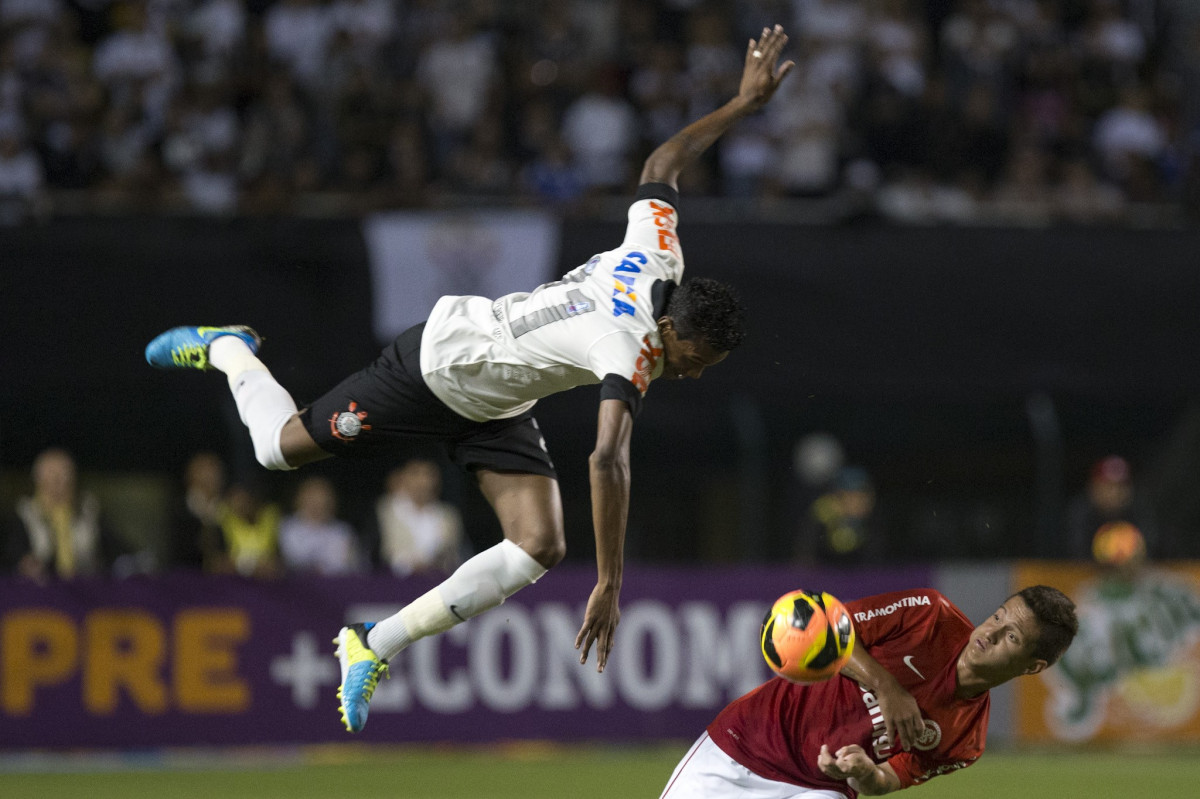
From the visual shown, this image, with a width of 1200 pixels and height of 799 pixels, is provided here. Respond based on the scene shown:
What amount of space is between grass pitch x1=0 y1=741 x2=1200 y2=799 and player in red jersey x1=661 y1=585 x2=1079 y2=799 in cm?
377

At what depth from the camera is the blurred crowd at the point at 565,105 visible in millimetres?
15312

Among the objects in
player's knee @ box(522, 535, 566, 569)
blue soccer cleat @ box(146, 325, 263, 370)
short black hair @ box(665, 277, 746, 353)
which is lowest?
player's knee @ box(522, 535, 566, 569)

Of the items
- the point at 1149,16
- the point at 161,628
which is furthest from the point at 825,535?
the point at 1149,16

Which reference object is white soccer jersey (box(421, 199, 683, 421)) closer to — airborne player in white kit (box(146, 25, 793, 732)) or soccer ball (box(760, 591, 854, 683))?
airborne player in white kit (box(146, 25, 793, 732))

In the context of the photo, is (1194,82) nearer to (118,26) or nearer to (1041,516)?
(1041,516)

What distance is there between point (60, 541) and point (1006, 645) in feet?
27.1

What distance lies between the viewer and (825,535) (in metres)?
14.1

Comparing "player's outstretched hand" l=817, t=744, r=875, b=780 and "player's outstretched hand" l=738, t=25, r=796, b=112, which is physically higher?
"player's outstretched hand" l=738, t=25, r=796, b=112

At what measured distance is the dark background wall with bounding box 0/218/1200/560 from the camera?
1428 centimetres

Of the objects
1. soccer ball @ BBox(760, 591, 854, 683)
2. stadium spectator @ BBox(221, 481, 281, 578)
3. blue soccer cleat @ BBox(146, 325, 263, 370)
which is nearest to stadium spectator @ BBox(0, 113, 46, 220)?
stadium spectator @ BBox(221, 481, 281, 578)

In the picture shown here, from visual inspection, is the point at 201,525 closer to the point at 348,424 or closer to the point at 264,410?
the point at 264,410

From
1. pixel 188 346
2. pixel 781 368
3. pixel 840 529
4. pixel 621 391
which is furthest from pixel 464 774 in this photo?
pixel 621 391

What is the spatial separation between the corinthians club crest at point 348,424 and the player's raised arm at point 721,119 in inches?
66.5

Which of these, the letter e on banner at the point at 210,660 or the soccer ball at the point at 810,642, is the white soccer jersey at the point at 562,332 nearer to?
the soccer ball at the point at 810,642
